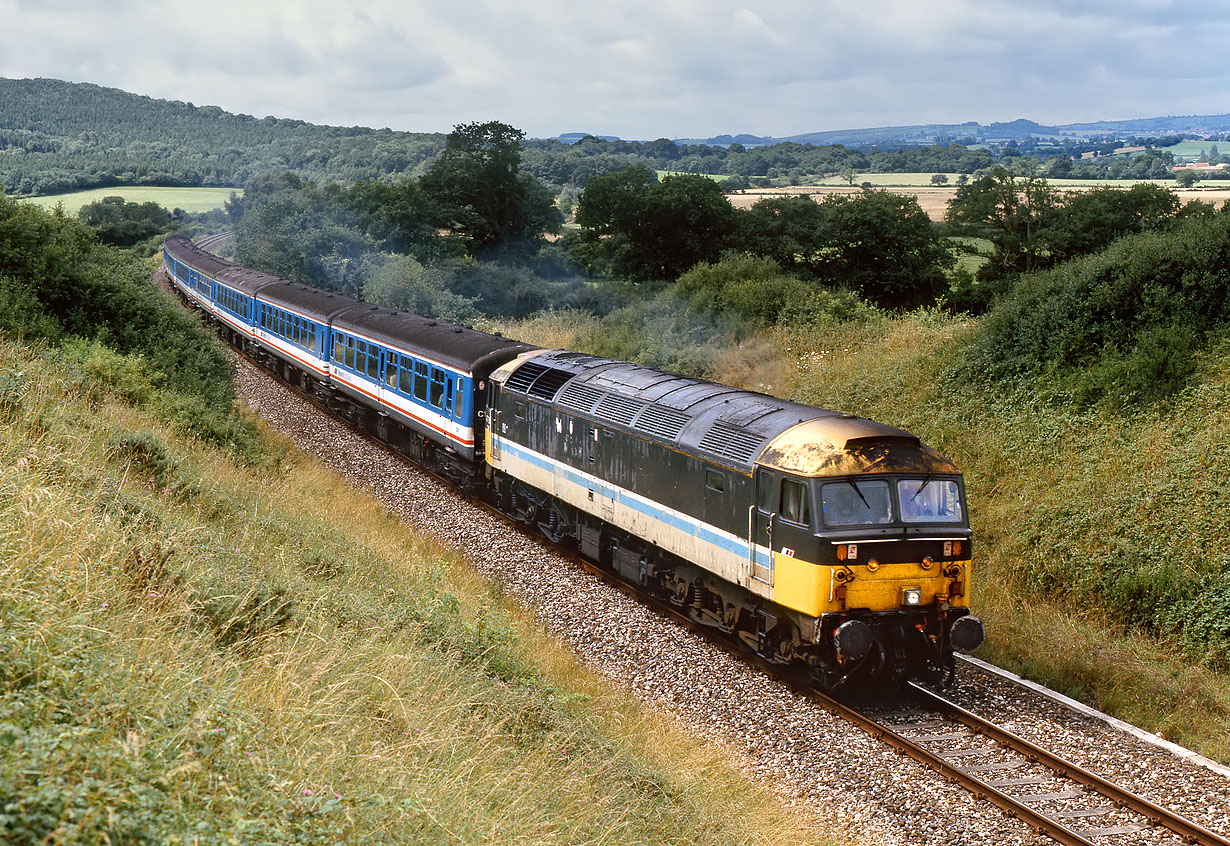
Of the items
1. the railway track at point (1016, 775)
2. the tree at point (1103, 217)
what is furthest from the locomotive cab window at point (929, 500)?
the tree at point (1103, 217)

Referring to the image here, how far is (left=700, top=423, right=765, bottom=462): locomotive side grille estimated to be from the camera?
11913 mm

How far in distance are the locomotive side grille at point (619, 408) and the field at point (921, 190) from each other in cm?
2317

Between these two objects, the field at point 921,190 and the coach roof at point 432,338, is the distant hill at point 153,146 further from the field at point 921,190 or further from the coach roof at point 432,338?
the coach roof at point 432,338

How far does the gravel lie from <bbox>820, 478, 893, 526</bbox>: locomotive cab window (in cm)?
218

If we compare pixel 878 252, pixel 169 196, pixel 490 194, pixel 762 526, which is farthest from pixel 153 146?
pixel 762 526

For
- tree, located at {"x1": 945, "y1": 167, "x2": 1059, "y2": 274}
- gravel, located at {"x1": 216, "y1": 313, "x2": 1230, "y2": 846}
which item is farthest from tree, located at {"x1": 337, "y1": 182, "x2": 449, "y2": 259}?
gravel, located at {"x1": 216, "y1": 313, "x2": 1230, "y2": 846}

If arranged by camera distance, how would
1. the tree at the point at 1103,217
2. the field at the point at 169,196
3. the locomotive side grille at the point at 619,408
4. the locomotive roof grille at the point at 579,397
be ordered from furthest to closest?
1. the field at the point at 169,196
2. the tree at the point at 1103,217
3. the locomotive roof grille at the point at 579,397
4. the locomotive side grille at the point at 619,408

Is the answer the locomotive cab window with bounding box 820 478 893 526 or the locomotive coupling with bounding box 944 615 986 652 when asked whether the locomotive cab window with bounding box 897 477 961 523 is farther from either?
the locomotive coupling with bounding box 944 615 986 652

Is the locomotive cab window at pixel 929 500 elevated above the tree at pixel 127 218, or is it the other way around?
the tree at pixel 127 218

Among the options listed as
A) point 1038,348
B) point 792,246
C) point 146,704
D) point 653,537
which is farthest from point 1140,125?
point 146,704

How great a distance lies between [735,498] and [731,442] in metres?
0.74

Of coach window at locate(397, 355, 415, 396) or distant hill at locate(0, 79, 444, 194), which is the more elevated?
distant hill at locate(0, 79, 444, 194)

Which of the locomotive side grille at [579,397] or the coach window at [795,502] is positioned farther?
the locomotive side grille at [579,397]

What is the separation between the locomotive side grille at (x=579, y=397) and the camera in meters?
15.6
